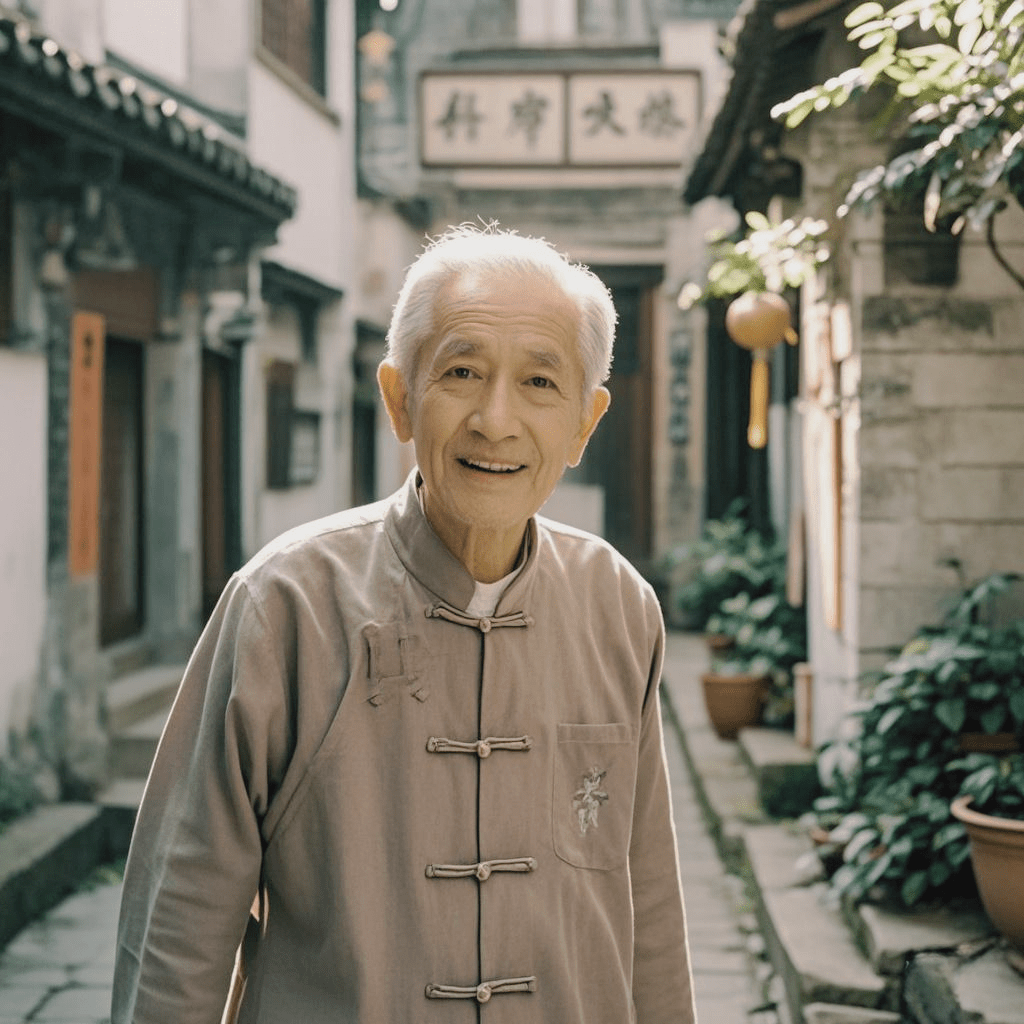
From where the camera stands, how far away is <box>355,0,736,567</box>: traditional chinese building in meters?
12.4

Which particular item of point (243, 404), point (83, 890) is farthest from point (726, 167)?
point (83, 890)

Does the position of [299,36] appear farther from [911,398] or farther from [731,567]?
[911,398]

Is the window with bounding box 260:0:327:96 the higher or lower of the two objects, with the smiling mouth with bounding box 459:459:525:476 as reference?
higher

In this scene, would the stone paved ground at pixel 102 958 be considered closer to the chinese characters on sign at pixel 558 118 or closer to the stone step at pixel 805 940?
the stone step at pixel 805 940

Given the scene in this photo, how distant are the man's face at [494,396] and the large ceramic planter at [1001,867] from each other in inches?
101

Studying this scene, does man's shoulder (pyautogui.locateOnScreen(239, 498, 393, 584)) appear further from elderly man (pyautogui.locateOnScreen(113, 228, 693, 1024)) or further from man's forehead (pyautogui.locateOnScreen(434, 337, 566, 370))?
man's forehead (pyautogui.locateOnScreen(434, 337, 566, 370))

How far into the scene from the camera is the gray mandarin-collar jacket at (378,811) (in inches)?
77.6

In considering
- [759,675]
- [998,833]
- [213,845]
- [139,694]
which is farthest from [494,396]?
[139,694]

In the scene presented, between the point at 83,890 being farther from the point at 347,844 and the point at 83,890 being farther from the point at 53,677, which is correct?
the point at 347,844

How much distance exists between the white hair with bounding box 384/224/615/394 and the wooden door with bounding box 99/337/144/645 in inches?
270

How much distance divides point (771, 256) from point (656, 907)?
3.99m

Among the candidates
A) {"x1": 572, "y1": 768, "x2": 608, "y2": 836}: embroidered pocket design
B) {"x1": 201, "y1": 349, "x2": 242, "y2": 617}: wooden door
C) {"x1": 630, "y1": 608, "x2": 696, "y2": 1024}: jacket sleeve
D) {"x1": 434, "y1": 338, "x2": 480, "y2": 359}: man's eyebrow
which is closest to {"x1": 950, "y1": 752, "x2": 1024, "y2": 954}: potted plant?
{"x1": 630, "y1": 608, "x2": 696, "y2": 1024}: jacket sleeve

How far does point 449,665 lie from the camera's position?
208cm

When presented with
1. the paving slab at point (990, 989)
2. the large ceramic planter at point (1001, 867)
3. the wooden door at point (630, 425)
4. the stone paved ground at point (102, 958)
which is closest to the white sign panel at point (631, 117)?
the wooden door at point (630, 425)
